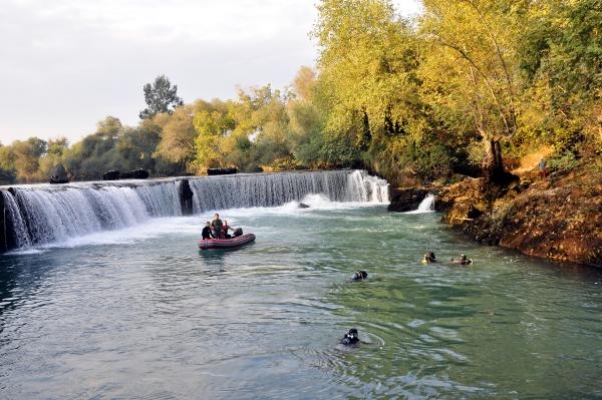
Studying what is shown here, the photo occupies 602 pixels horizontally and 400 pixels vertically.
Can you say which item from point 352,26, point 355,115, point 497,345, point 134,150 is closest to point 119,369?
point 497,345

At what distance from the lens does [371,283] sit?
51.0 feet

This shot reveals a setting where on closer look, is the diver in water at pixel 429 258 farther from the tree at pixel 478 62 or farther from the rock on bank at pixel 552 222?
the tree at pixel 478 62

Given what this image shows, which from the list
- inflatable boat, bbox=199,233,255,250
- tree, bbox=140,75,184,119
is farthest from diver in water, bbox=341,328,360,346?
tree, bbox=140,75,184,119

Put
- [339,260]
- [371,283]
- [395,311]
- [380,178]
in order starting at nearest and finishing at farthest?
[395,311], [371,283], [339,260], [380,178]

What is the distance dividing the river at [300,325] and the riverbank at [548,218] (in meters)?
0.87

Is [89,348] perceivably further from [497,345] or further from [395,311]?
[497,345]

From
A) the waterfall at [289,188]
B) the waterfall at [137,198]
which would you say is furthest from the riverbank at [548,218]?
the waterfall at [137,198]

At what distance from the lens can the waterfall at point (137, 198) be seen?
81.1ft

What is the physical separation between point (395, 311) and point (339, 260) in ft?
21.1

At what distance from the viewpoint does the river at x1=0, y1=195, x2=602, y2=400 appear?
30.0 feet

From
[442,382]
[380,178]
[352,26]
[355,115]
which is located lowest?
[442,382]

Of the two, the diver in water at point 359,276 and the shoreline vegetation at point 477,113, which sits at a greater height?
the shoreline vegetation at point 477,113

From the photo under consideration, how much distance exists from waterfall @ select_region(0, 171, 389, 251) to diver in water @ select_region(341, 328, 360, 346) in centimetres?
1779

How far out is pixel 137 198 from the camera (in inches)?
1271
